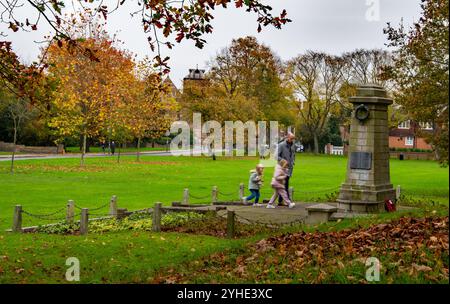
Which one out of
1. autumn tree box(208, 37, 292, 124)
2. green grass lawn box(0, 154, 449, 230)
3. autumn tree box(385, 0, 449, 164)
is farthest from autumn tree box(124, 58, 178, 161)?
autumn tree box(385, 0, 449, 164)

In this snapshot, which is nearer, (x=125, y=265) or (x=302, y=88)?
(x=125, y=265)

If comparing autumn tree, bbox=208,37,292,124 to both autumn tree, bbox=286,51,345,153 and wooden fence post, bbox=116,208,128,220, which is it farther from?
wooden fence post, bbox=116,208,128,220

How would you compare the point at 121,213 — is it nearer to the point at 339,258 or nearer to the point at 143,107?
the point at 339,258

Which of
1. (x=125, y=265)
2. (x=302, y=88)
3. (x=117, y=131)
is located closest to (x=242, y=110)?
(x=117, y=131)

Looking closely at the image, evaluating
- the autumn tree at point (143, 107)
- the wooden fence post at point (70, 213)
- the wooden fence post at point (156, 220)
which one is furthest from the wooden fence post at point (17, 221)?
the autumn tree at point (143, 107)

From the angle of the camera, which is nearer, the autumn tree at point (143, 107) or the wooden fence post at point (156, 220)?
the wooden fence post at point (156, 220)

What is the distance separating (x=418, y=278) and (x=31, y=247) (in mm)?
8455

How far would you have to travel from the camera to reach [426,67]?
25578 mm

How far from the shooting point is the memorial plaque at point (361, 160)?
17.1m

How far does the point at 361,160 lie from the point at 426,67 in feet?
34.4

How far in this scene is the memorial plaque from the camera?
56.0 ft

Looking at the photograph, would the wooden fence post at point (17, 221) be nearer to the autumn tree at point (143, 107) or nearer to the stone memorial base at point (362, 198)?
the stone memorial base at point (362, 198)
